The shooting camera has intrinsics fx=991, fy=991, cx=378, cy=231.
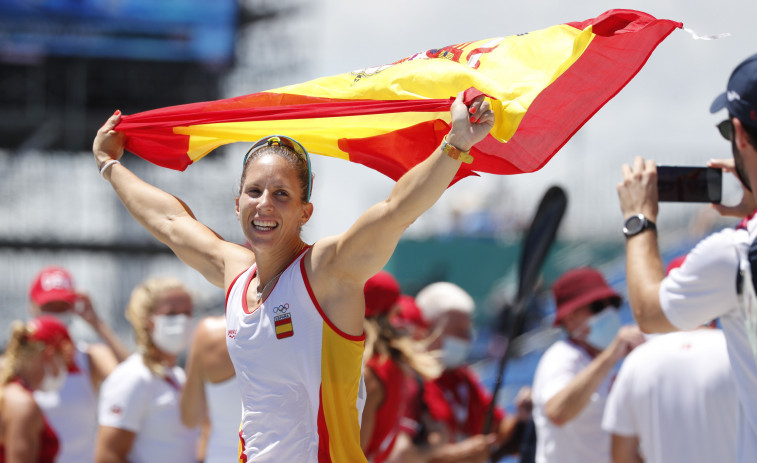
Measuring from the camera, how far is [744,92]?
9.44 ft

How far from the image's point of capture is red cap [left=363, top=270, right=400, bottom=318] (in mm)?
5418

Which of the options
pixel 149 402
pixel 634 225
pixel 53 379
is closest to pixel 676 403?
pixel 634 225

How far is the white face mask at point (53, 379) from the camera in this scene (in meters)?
6.12

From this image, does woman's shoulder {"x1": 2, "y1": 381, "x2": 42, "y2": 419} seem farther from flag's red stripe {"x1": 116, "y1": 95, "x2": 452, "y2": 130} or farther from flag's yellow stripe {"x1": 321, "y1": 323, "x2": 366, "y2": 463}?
flag's yellow stripe {"x1": 321, "y1": 323, "x2": 366, "y2": 463}

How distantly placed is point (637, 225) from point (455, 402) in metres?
3.11

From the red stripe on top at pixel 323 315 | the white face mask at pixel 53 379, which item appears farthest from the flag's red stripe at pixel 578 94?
the white face mask at pixel 53 379

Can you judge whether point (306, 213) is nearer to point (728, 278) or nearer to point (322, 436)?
point (322, 436)

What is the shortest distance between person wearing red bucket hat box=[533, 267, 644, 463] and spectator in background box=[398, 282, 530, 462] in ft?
1.80

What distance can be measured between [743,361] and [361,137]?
1.60 metres

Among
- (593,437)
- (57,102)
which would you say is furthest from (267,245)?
(57,102)

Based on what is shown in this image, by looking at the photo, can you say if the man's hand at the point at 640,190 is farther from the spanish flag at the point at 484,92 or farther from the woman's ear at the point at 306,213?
the woman's ear at the point at 306,213

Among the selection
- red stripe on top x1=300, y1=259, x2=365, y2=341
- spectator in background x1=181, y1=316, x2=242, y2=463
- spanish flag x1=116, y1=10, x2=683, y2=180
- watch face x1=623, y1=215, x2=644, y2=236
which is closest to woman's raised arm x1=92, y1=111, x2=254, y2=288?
spanish flag x1=116, y1=10, x2=683, y2=180

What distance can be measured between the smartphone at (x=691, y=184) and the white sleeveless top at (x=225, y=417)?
7.37ft

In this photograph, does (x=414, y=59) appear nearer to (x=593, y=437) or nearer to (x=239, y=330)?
(x=239, y=330)
